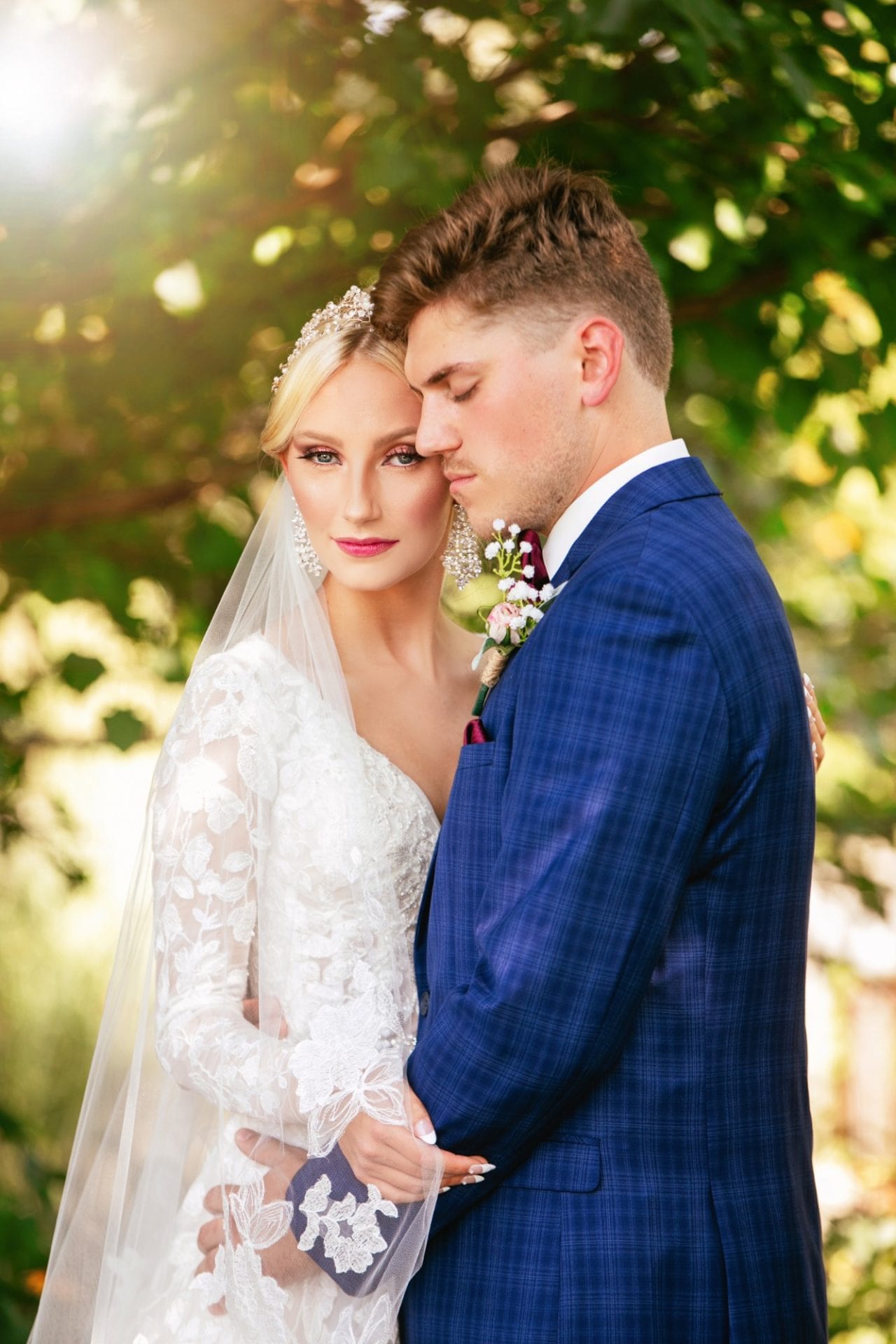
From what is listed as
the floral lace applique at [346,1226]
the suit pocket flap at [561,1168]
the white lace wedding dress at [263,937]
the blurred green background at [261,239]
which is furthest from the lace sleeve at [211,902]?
the blurred green background at [261,239]

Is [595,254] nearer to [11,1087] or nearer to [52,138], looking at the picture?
[52,138]

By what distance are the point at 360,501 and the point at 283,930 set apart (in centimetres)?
89

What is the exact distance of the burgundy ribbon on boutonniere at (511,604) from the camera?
7.17ft

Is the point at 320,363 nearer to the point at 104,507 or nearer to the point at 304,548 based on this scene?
the point at 304,548

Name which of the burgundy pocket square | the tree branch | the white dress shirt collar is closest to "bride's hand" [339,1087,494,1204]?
the burgundy pocket square

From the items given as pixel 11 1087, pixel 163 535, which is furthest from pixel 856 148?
pixel 11 1087

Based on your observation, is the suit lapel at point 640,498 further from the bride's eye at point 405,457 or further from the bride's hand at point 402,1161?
the bride's hand at point 402,1161

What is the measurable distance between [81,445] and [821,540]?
288 centimetres

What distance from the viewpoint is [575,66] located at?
3221mm

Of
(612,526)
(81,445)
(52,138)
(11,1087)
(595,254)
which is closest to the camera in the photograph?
(612,526)

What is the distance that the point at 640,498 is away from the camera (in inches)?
84.0

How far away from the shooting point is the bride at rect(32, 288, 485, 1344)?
215 centimetres

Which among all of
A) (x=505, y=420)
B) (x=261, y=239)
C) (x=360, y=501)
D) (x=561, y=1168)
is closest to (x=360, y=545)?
(x=360, y=501)

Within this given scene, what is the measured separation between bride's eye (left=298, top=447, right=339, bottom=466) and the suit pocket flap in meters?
1.47
